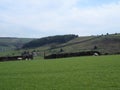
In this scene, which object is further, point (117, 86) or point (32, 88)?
point (32, 88)

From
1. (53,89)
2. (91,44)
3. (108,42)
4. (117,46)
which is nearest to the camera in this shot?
(53,89)

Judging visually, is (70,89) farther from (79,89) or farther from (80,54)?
(80,54)

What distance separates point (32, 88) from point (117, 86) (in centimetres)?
402

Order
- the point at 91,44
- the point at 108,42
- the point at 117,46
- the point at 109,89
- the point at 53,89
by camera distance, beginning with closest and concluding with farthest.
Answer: the point at 109,89 < the point at 53,89 < the point at 117,46 < the point at 108,42 < the point at 91,44

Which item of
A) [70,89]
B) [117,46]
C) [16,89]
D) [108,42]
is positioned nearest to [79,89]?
[70,89]

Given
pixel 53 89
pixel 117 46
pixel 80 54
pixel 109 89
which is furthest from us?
pixel 117 46

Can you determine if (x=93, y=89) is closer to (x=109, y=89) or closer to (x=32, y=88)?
(x=109, y=89)

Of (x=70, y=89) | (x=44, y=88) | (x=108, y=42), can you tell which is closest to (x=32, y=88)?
(x=44, y=88)

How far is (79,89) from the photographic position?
1522cm

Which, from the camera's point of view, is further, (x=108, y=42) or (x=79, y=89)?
(x=108, y=42)

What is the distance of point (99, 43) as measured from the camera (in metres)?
173

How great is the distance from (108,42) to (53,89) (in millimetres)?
155782

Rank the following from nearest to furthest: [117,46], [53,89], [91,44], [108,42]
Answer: [53,89], [117,46], [108,42], [91,44]

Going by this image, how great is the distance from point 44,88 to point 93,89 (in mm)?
2594
